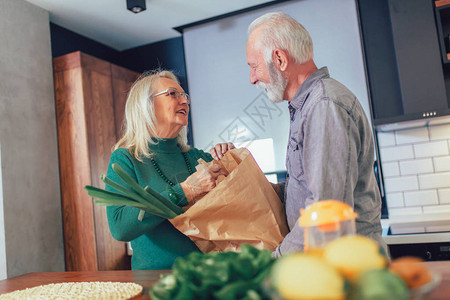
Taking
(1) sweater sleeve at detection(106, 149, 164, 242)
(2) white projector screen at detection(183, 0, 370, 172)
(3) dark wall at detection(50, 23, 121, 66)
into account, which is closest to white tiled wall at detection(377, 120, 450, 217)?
(2) white projector screen at detection(183, 0, 370, 172)

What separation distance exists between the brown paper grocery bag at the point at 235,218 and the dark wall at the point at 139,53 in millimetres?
2521

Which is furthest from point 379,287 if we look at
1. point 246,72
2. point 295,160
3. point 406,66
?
point 246,72

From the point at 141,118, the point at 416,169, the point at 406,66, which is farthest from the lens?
the point at 416,169

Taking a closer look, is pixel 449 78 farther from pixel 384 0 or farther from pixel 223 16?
pixel 223 16

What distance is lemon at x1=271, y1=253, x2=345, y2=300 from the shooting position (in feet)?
1.44

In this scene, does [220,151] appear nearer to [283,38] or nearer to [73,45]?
[283,38]

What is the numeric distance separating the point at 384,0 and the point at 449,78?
0.72 metres

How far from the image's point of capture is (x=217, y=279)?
0.60m

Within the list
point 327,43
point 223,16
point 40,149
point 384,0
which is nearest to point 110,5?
point 223,16

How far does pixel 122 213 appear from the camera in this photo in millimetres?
1438

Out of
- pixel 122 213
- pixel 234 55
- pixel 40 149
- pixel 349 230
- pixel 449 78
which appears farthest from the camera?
pixel 234 55

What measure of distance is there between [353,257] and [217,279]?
21 centimetres

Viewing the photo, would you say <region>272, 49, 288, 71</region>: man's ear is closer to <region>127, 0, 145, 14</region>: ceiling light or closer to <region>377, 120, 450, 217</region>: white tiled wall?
<region>377, 120, 450, 217</region>: white tiled wall

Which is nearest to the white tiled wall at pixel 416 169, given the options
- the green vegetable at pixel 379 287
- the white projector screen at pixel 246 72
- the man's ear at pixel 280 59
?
the white projector screen at pixel 246 72
